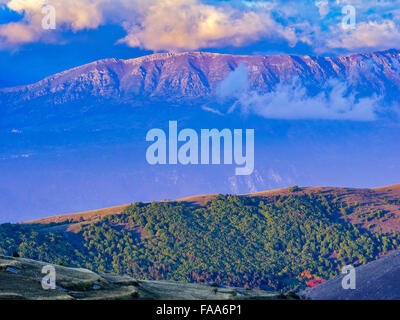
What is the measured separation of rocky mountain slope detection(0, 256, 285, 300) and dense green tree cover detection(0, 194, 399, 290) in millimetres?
46704

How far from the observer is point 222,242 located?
8612 centimetres

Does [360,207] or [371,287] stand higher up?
[360,207]

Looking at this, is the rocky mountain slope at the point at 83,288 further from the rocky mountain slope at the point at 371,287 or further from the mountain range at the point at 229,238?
the mountain range at the point at 229,238

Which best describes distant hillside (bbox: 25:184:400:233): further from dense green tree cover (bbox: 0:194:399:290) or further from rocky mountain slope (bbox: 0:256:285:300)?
rocky mountain slope (bbox: 0:256:285:300)

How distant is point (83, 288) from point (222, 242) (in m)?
65.0

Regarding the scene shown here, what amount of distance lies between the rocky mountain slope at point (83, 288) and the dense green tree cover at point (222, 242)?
153ft

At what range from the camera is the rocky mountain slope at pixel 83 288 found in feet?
65.1

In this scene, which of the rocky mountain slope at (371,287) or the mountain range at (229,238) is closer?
the rocky mountain slope at (371,287)

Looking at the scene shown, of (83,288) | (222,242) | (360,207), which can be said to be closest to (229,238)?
(222,242)

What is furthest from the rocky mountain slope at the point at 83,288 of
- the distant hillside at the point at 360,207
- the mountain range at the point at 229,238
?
the distant hillside at the point at 360,207

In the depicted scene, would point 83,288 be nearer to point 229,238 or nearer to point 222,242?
point 222,242

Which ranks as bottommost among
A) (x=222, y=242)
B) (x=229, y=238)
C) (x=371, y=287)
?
(x=371, y=287)
